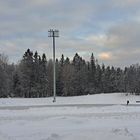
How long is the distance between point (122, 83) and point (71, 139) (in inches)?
3488

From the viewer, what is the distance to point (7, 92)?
298 ft

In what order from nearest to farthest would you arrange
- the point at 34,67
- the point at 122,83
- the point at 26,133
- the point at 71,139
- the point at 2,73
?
the point at 71,139 < the point at 26,133 < the point at 2,73 < the point at 34,67 < the point at 122,83

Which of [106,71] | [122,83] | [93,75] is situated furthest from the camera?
[106,71]

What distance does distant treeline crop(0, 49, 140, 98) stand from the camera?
89438 mm

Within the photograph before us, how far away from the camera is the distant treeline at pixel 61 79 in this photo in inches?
3521

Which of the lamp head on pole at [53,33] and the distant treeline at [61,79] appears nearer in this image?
the lamp head on pole at [53,33]

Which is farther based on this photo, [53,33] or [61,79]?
[61,79]

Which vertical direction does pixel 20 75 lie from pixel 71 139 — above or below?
above

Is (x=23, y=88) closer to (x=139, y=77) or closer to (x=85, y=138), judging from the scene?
(x=139, y=77)

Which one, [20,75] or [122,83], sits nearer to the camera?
[20,75]

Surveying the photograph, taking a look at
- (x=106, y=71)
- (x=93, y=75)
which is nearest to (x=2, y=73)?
(x=93, y=75)

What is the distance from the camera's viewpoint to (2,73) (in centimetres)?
8425

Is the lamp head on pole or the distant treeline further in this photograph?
the distant treeline

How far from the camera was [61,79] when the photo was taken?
100 meters
